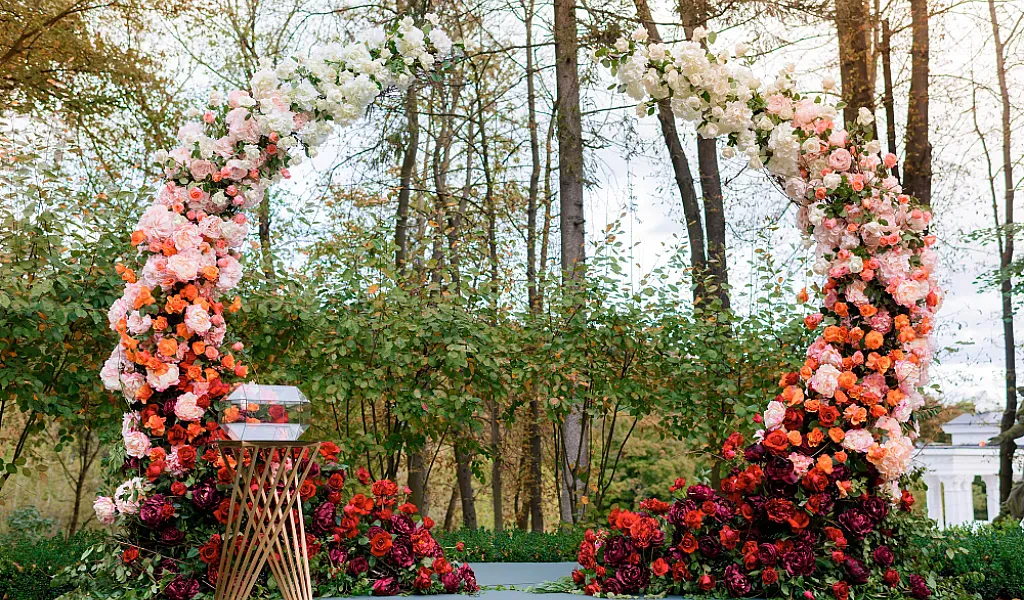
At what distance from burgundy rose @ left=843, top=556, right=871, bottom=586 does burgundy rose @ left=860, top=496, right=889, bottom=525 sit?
19 centimetres

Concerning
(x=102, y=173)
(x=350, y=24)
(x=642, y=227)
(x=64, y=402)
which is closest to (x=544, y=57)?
(x=350, y=24)

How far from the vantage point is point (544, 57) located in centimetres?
888

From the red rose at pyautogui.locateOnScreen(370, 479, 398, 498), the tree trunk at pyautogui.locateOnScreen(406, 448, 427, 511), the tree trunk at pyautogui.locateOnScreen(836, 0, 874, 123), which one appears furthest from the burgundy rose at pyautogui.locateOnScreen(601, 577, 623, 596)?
the tree trunk at pyautogui.locateOnScreen(836, 0, 874, 123)

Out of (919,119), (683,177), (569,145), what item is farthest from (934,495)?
(569,145)

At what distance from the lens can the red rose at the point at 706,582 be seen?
11.8ft

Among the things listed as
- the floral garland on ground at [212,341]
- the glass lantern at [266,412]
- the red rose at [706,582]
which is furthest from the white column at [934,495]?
the glass lantern at [266,412]

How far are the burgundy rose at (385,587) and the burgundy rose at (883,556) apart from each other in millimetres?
1987

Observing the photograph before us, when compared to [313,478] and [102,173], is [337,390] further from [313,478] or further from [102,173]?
[102,173]

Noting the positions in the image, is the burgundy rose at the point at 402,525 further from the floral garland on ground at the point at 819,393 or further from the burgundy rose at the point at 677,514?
the burgundy rose at the point at 677,514

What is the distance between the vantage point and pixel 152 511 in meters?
3.38

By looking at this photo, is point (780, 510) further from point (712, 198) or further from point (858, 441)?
point (712, 198)

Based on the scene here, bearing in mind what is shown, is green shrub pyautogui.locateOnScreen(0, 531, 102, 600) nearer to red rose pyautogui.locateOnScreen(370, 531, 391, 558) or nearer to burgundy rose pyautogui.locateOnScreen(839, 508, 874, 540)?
red rose pyautogui.locateOnScreen(370, 531, 391, 558)

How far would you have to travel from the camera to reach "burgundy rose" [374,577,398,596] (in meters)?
3.65

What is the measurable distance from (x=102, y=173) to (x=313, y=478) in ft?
20.3
